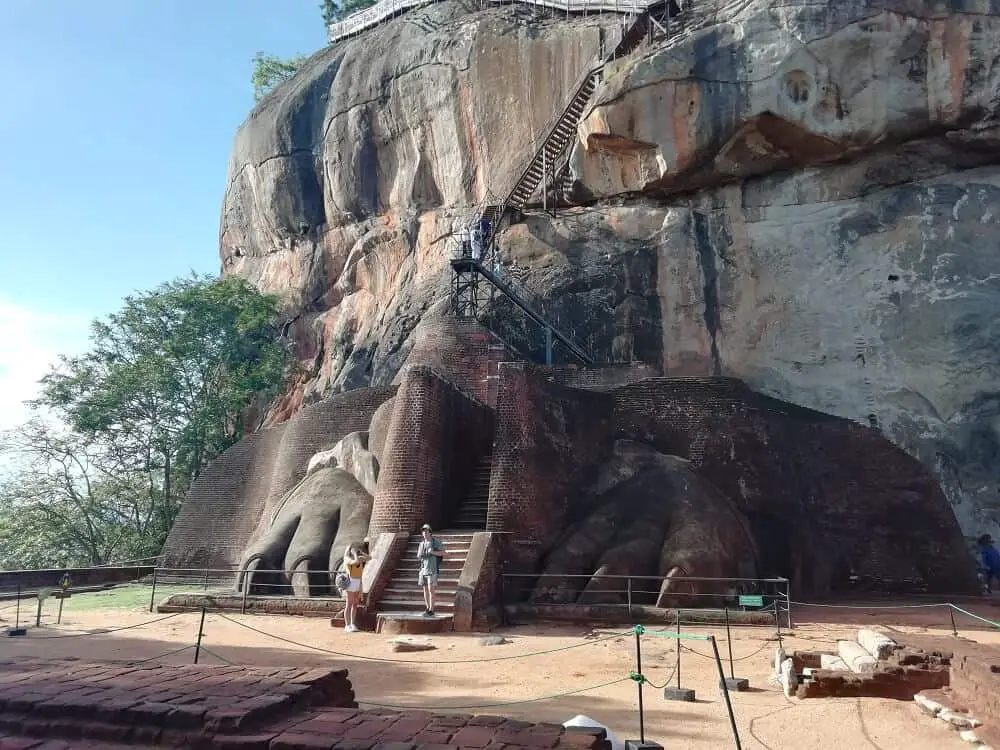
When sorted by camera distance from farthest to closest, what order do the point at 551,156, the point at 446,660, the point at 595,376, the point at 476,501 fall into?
the point at 551,156
the point at 595,376
the point at 476,501
the point at 446,660

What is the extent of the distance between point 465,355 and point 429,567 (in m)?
8.14

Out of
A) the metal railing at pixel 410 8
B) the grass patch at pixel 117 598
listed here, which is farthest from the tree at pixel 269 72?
the grass patch at pixel 117 598

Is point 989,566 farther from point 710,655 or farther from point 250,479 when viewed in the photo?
point 250,479

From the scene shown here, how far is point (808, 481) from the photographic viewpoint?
17.0m

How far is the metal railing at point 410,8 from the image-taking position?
27953 millimetres

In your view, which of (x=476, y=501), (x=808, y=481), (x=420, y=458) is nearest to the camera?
(x=420, y=458)

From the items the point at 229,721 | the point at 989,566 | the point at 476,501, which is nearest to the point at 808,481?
the point at 989,566

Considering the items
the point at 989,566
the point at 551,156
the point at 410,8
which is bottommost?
the point at 989,566

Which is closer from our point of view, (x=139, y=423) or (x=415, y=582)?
(x=415, y=582)

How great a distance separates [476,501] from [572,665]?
6.23 m

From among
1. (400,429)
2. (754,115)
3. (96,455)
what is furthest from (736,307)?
(96,455)

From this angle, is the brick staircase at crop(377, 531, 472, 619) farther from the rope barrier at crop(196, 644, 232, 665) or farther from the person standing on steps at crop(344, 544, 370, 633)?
the rope barrier at crop(196, 644, 232, 665)

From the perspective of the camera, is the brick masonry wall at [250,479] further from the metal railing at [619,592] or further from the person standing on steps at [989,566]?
the person standing on steps at [989,566]

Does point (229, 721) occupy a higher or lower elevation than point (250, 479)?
lower
